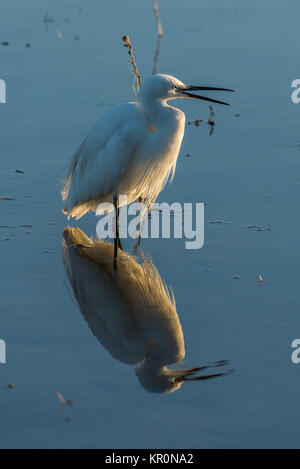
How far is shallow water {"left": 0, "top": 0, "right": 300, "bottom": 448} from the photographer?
4.14 m

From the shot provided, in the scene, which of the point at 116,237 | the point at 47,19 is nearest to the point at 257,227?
the point at 116,237

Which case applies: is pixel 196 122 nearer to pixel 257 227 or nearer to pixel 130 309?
pixel 257 227

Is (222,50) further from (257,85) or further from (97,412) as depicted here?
(97,412)

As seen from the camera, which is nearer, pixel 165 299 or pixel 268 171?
pixel 165 299

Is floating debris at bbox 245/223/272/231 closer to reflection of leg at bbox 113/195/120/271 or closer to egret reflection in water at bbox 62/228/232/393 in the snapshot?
egret reflection in water at bbox 62/228/232/393

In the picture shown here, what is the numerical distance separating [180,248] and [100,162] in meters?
0.86

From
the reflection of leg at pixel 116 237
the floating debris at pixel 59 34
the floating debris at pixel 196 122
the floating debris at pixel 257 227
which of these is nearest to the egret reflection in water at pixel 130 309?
the reflection of leg at pixel 116 237

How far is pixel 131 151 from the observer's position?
20.9 feet

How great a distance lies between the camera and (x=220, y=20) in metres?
13.0

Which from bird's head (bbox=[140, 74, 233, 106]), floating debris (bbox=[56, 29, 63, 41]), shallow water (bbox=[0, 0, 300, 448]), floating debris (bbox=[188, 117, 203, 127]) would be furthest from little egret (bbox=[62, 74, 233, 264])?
floating debris (bbox=[56, 29, 63, 41])

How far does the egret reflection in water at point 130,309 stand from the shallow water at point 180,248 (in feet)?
0.25
